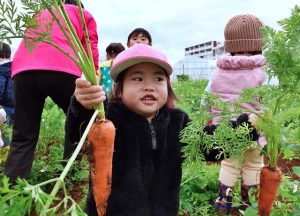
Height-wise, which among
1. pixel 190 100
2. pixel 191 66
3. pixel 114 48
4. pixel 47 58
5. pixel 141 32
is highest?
pixel 191 66

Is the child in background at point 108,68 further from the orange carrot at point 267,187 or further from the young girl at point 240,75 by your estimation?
the orange carrot at point 267,187

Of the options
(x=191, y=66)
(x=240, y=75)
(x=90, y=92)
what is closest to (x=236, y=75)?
(x=240, y=75)

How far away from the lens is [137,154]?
5.77 ft

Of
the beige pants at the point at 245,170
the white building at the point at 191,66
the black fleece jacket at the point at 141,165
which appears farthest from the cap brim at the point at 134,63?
the white building at the point at 191,66

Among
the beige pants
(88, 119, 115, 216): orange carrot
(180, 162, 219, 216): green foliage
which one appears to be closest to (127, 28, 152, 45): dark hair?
(180, 162, 219, 216): green foliage

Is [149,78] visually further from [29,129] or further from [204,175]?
[204,175]

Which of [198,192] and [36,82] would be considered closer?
[36,82]

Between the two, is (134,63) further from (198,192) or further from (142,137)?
(198,192)

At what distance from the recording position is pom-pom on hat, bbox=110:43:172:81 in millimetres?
1732

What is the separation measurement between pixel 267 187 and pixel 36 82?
1594mm

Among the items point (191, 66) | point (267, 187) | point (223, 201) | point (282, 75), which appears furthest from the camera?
point (191, 66)

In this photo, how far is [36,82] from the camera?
250 cm

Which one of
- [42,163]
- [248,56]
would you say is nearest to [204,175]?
[248,56]

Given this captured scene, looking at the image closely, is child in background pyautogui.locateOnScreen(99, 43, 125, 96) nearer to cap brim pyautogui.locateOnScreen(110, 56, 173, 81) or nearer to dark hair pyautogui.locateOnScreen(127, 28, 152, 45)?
dark hair pyautogui.locateOnScreen(127, 28, 152, 45)
